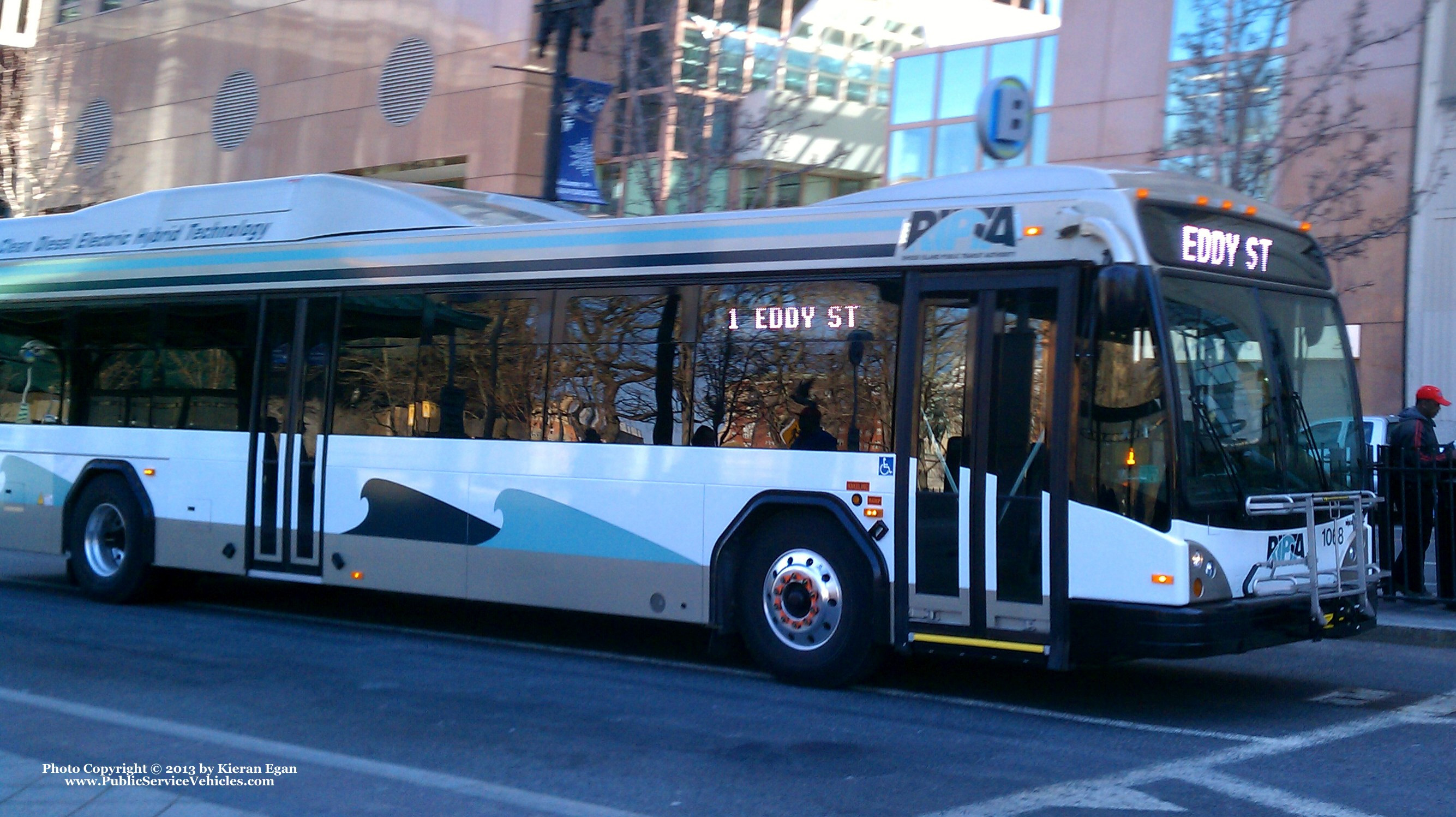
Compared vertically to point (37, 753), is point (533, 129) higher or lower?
higher

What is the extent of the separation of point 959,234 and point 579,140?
801 cm

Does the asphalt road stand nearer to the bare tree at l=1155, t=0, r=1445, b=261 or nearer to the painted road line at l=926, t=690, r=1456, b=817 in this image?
the painted road line at l=926, t=690, r=1456, b=817

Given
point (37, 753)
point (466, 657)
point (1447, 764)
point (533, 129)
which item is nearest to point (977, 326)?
point (1447, 764)

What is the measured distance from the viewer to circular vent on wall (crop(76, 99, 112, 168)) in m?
38.1

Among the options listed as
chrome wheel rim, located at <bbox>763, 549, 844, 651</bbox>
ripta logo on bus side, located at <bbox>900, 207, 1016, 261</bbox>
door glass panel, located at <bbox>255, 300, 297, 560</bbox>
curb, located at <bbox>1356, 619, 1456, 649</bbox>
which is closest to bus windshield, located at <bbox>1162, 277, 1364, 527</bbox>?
ripta logo on bus side, located at <bbox>900, 207, 1016, 261</bbox>

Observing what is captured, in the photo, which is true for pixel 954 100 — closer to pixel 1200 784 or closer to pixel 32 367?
pixel 32 367

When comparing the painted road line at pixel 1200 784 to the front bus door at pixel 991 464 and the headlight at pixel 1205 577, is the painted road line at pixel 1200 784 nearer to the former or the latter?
the headlight at pixel 1205 577

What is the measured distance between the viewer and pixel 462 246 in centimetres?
1075

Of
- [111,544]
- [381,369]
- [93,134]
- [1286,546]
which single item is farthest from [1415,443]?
[93,134]

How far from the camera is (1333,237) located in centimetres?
1602

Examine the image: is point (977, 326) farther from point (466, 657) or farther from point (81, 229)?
point (81, 229)

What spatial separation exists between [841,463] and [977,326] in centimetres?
118

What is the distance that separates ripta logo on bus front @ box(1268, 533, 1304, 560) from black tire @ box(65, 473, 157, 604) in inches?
364

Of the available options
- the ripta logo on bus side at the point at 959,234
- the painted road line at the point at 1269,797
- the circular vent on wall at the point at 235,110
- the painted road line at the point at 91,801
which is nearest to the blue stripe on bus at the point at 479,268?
the ripta logo on bus side at the point at 959,234
